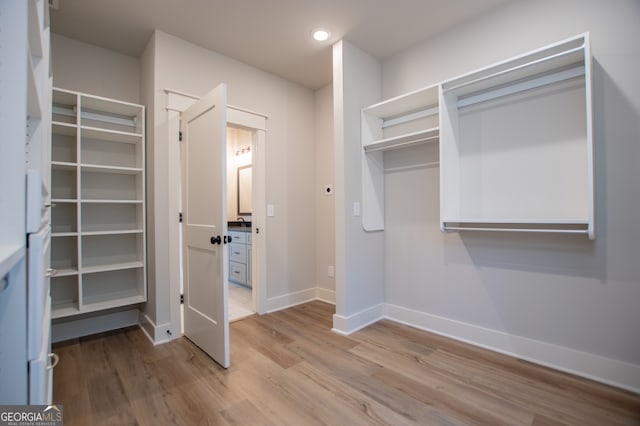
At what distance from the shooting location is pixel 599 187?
6.17ft

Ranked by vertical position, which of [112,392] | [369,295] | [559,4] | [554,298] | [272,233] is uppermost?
[559,4]

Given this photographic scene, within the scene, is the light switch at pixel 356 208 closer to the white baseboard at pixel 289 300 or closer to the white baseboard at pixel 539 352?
the white baseboard at pixel 539 352

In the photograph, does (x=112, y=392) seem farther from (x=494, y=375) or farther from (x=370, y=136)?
(x=370, y=136)

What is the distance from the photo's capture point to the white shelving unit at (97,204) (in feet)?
8.25

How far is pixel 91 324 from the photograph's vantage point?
2.74 metres

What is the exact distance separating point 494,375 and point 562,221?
1.08 meters

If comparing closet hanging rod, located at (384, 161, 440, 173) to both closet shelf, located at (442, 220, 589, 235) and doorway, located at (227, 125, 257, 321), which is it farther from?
doorway, located at (227, 125, 257, 321)

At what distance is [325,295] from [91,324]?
2366 mm

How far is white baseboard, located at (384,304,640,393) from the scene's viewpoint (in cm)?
181

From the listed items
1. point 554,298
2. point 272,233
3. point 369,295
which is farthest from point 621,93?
point 272,233

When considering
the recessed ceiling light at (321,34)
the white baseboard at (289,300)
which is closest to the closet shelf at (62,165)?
the white baseboard at (289,300)

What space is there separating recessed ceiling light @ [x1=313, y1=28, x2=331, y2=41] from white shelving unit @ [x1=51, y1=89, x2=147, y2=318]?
5.56ft

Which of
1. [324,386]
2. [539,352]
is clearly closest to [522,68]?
[539,352]

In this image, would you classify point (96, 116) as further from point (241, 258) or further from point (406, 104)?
point (406, 104)
